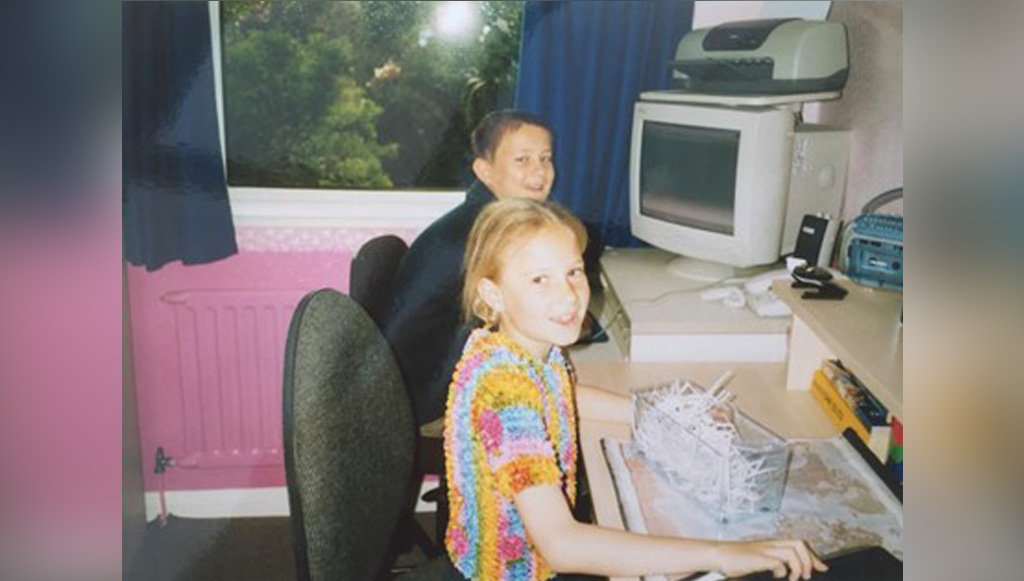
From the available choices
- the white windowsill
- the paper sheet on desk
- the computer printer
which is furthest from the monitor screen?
the paper sheet on desk

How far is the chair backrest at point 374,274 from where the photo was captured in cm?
149

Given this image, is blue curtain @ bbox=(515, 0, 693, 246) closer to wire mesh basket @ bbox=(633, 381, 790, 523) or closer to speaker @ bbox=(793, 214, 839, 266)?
speaker @ bbox=(793, 214, 839, 266)

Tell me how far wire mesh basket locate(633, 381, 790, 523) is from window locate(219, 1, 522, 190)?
4.07ft

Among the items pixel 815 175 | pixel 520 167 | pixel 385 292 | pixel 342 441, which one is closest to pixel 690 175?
pixel 815 175

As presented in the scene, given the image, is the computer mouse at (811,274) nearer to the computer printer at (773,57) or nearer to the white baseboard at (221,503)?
the computer printer at (773,57)

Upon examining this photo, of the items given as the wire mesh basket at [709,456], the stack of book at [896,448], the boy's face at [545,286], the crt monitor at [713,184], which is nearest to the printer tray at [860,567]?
the wire mesh basket at [709,456]

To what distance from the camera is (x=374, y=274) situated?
1.52 meters

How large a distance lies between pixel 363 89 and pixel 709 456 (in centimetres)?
157

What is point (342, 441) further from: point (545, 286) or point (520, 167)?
point (520, 167)

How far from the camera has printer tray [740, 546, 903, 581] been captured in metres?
0.79
